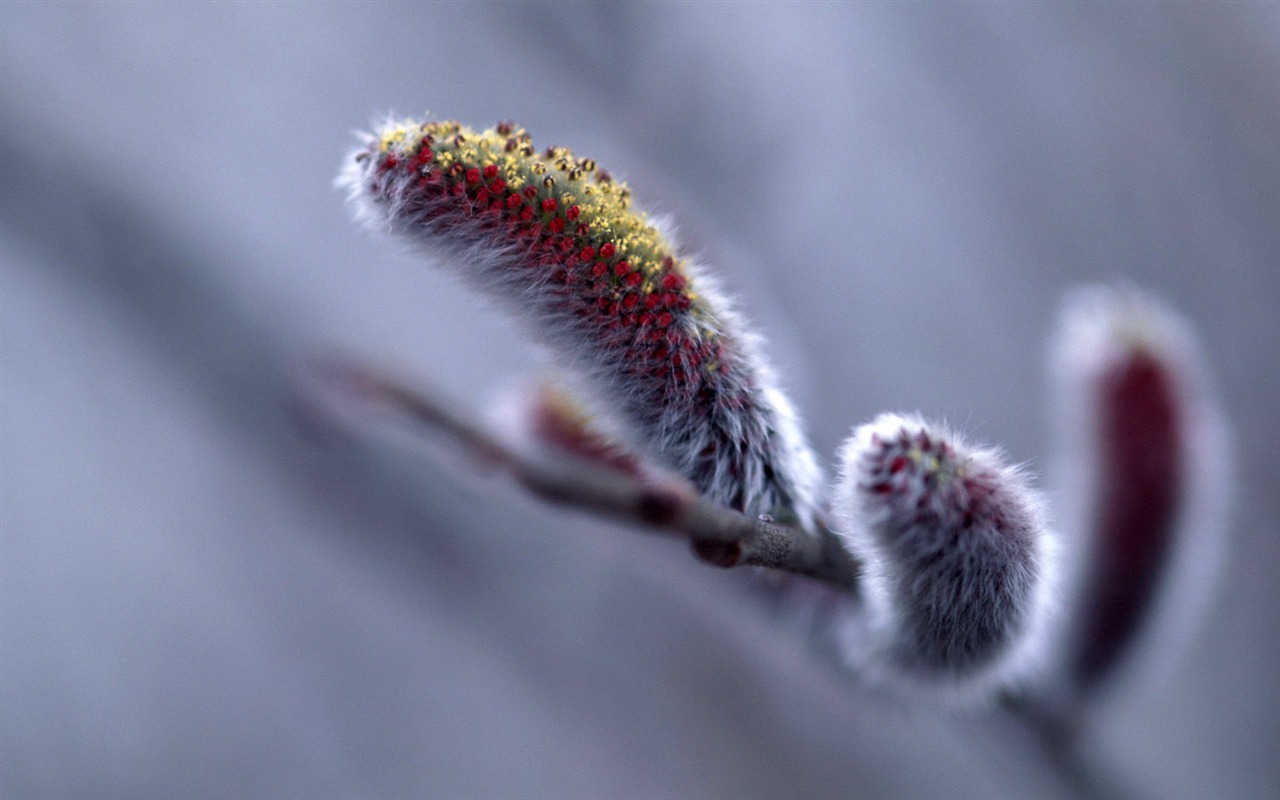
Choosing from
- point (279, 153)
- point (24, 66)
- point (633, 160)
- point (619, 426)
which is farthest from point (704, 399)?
point (279, 153)

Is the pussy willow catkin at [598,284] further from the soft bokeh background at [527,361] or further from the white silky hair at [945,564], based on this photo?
the soft bokeh background at [527,361]

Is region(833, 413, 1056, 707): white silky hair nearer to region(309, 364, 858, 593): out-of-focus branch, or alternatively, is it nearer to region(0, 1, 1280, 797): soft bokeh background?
region(309, 364, 858, 593): out-of-focus branch

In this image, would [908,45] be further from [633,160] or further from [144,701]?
[144,701]

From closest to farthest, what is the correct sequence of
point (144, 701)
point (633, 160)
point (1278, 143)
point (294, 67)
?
point (633, 160)
point (1278, 143)
point (144, 701)
point (294, 67)

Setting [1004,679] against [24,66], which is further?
[24,66]

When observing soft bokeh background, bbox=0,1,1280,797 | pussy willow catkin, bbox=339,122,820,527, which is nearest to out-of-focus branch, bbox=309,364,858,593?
pussy willow catkin, bbox=339,122,820,527

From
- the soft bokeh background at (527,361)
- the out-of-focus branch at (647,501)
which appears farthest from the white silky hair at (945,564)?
the soft bokeh background at (527,361)

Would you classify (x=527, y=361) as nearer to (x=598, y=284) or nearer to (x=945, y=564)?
(x=598, y=284)

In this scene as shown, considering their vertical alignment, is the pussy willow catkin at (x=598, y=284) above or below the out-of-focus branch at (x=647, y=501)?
above
